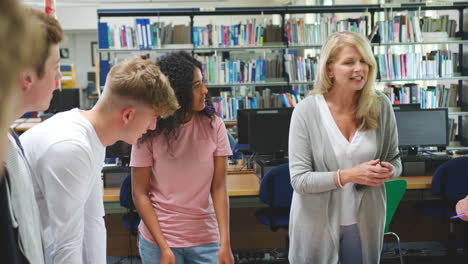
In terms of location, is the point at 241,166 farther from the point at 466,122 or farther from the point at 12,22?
the point at 12,22

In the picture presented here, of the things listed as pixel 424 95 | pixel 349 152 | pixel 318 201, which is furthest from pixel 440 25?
pixel 318 201

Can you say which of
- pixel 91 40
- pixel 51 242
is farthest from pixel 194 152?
pixel 91 40

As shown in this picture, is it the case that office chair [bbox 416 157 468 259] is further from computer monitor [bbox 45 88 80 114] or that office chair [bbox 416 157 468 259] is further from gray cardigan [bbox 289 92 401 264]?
computer monitor [bbox 45 88 80 114]

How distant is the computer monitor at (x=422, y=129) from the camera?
468cm

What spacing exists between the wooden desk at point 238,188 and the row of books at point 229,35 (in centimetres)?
262

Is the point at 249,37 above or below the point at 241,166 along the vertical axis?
above

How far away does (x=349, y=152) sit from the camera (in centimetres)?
201

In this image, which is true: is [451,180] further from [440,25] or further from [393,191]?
[440,25]

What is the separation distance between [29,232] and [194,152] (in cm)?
106

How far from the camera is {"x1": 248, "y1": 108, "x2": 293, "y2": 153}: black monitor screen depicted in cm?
445

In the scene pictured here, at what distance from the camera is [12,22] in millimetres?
294

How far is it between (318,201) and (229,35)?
16.3 ft

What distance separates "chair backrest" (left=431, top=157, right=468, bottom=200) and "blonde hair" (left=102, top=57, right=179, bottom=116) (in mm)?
3076

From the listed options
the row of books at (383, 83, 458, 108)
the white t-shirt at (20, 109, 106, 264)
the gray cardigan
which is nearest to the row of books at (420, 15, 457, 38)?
the row of books at (383, 83, 458, 108)
